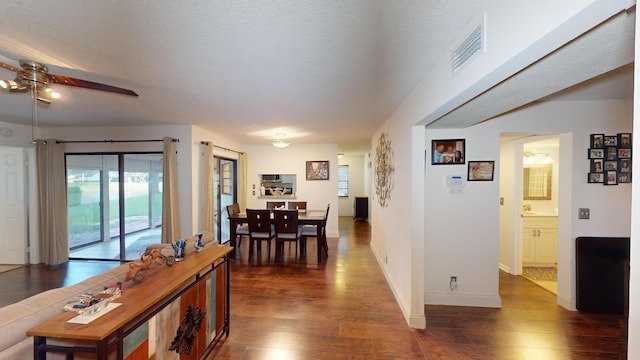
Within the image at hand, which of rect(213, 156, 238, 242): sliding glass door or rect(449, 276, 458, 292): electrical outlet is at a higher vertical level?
rect(213, 156, 238, 242): sliding glass door

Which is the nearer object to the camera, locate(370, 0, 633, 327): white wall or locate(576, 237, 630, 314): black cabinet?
locate(370, 0, 633, 327): white wall

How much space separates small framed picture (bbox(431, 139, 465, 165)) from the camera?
2.96m

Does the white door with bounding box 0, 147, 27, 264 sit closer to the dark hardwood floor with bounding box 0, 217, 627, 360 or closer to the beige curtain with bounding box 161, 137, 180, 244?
the dark hardwood floor with bounding box 0, 217, 627, 360

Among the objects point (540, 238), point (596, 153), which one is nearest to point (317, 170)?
point (540, 238)

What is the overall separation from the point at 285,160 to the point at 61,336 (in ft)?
17.9

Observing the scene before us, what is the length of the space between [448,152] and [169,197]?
163 inches

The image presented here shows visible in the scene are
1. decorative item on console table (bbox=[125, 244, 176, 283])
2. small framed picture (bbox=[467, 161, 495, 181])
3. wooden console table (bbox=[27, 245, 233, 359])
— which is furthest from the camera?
small framed picture (bbox=[467, 161, 495, 181])

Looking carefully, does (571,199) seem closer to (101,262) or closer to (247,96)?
(247,96)

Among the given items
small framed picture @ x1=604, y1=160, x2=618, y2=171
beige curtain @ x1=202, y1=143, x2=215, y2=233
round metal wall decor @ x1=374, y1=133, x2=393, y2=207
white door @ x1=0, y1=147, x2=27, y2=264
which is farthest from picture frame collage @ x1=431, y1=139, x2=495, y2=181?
white door @ x1=0, y1=147, x2=27, y2=264

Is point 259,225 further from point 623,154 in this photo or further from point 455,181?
point 623,154

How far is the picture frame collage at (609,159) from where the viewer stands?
273 cm

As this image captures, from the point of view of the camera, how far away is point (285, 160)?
638 centimetres

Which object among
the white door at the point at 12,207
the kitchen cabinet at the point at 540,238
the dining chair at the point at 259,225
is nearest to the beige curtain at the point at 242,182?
the dining chair at the point at 259,225

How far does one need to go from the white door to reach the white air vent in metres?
6.57
